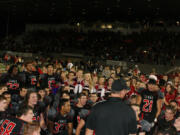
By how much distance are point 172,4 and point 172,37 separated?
567 centimetres

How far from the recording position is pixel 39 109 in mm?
4934

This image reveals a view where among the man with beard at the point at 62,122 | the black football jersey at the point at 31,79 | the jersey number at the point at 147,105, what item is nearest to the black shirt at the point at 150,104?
the jersey number at the point at 147,105

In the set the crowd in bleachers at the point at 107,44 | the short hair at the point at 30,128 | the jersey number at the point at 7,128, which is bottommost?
the crowd in bleachers at the point at 107,44

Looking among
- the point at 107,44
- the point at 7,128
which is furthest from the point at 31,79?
the point at 107,44

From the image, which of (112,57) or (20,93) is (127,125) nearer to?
(20,93)

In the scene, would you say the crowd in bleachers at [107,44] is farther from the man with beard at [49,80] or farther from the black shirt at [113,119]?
the black shirt at [113,119]

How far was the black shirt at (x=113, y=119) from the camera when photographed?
3.13m

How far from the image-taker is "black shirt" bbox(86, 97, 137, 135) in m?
3.13

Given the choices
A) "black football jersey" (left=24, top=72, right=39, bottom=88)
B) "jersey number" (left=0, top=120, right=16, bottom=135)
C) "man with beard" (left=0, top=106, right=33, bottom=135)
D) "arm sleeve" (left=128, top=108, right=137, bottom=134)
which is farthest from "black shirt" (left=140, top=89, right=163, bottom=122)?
"jersey number" (left=0, top=120, right=16, bottom=135)

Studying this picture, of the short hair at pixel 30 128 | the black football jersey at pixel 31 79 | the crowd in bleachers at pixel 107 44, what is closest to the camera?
the short hair at pixel 30 128

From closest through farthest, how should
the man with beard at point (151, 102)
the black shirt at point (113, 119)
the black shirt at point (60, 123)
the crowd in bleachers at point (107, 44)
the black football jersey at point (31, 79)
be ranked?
the black shirt at point (113, 119)
the black shirt at point (60, 123)
the man with beard at point (151, 102)
the black football jersey at point (31, 79)
the crowd in bleachers at point (107, 44)

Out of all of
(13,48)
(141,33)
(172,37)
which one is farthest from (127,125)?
(13,48)

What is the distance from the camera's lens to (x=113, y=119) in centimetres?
313

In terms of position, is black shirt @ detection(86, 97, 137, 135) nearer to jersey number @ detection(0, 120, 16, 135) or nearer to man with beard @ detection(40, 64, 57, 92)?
jersey number @ detection(0, 120, 16, 135)
